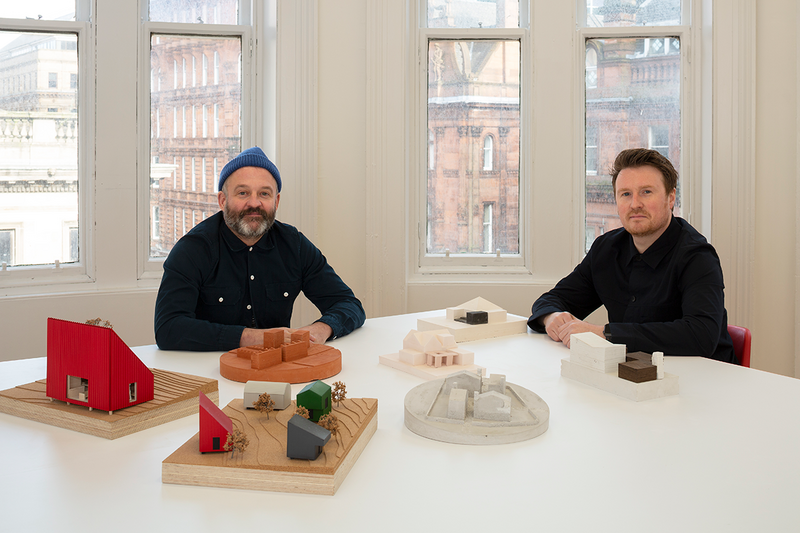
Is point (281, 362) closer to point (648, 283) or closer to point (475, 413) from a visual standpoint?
point (475, 413)

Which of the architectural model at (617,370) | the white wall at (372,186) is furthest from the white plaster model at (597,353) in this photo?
the white wall at (372,186)

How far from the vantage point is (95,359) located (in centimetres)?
121

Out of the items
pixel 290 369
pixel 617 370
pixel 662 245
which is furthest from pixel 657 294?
pixel 290 369

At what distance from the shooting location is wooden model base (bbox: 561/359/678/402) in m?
1.44

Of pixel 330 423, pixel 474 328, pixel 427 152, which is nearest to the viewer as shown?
pixel 330 423

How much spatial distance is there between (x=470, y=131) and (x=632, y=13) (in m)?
1.18

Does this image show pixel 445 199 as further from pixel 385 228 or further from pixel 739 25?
pixel 739 25

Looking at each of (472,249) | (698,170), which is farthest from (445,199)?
(698,170)

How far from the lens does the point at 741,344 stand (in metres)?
2.13

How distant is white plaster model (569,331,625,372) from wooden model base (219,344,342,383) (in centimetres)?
62

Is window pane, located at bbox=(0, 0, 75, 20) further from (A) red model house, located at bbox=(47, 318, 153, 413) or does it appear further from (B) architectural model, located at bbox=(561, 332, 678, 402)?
(B) architectural model, located at bbox=(561, 332, 678, 402)

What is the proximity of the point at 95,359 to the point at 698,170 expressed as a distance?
11.5 feet

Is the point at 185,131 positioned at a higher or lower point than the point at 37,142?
higher

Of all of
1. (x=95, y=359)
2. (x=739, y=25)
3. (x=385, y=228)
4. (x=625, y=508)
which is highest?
(x=739, y=25)
